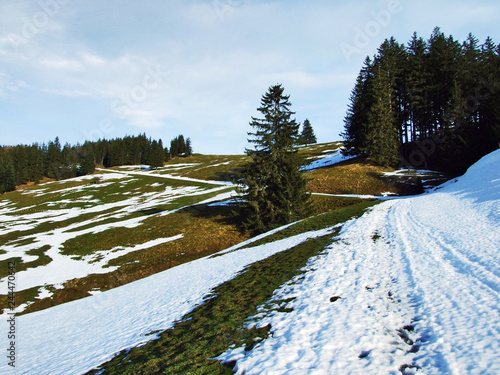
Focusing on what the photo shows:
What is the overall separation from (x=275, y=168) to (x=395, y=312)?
23096 millimetres

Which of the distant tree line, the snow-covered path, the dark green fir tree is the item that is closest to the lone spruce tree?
the snow-covered path

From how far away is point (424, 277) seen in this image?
27.3 ft

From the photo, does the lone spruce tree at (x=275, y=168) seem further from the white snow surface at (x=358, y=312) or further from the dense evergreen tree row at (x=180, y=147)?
the dense evergreen tree row at (x=180, y=147)

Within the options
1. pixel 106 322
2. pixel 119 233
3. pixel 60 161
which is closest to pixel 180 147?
pixel 60 161

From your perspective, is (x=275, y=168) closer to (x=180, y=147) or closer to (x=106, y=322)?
(x=106, y=322)

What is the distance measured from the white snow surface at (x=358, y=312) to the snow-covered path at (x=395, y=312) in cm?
3

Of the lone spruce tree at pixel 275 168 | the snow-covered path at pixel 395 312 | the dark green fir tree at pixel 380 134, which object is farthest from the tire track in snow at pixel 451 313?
the dark green fir tree at pixel 380 134

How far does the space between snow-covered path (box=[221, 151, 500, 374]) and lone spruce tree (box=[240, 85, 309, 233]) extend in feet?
54.4

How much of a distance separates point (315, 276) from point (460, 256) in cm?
536

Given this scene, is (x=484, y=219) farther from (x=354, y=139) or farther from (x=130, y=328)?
(x=354, y=139)

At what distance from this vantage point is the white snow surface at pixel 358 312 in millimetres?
5043

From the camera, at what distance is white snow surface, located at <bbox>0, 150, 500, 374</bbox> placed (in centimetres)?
504

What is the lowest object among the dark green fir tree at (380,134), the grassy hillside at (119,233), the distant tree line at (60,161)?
the grassy hillside at (119,233)

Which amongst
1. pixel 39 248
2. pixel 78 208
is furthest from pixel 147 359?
pixel 78 208
